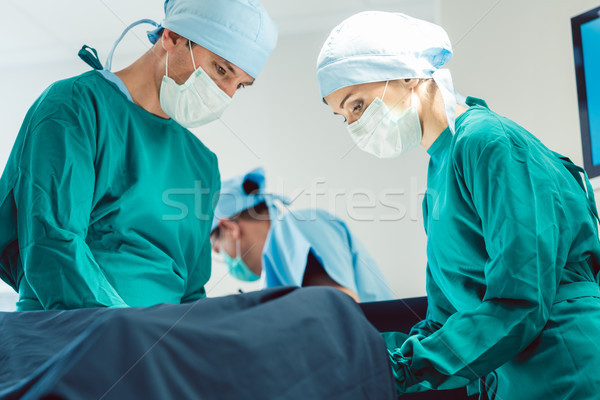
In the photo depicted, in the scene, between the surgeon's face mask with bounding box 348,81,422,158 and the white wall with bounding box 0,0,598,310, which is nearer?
the surgeon's face mask with bounding box 348,81,422,158

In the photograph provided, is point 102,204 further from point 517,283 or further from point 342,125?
point 342,125

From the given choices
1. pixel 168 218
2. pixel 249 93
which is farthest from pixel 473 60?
pixel 168 218

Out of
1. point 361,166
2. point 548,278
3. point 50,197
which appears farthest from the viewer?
point 361,166

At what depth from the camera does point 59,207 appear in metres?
1.04

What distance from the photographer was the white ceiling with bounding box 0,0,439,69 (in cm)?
285

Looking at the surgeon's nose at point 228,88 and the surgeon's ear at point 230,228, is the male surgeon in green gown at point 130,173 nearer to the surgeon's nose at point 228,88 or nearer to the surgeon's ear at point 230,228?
the surgeon's nose at point 228,88

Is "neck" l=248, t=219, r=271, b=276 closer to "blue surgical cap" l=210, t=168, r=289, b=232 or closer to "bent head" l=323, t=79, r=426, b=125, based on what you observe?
"blue surgical cap" l=210, t=168, r=289, b=232

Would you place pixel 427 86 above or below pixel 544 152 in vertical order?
above

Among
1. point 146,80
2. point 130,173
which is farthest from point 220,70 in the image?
point 130,173

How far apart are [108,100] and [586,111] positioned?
1.54 metres

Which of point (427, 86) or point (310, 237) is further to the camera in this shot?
point (310, 237)

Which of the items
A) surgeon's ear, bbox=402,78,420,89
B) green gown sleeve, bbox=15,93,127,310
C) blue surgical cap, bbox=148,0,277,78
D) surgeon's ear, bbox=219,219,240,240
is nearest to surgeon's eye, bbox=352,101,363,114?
surgeon's ear, bbox=402,78,420,89

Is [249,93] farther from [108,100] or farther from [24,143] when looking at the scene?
[24,143]

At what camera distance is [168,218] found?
133 cm
